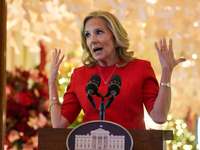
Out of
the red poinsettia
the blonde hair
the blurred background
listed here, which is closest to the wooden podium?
the blonde hair

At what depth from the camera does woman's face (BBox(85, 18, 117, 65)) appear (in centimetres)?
210

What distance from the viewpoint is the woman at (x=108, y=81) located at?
78.3 inches

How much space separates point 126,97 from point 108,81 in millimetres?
158

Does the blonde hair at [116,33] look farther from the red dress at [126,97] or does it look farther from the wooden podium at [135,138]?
the wooden podium at [135,138]

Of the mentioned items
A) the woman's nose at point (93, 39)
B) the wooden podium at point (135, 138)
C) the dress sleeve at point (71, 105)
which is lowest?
the wooden podium at point (135, 138)

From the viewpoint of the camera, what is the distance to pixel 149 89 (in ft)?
6.64

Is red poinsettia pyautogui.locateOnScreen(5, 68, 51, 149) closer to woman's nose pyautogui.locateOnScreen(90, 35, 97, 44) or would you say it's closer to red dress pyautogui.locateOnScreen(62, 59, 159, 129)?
red dress pyautogui.locateOnScreen(62, 59, 159, 129)

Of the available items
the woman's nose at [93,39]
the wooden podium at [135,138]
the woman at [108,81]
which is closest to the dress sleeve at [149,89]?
the woman at [108,81]

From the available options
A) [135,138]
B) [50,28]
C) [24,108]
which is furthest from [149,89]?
[50,28]

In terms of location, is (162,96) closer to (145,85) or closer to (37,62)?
(145,85)

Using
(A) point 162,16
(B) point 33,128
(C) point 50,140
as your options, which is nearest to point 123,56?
(C) point 50,140

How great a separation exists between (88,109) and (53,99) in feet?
0.66

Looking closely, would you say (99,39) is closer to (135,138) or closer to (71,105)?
(71,105)

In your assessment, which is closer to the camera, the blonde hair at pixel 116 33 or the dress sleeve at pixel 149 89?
the dress sleeve at pixel 149 89
